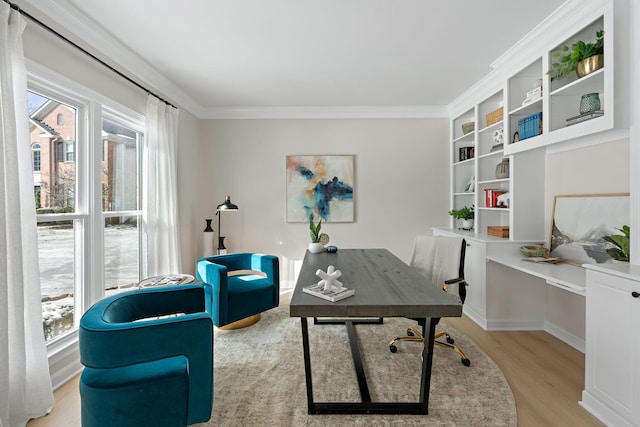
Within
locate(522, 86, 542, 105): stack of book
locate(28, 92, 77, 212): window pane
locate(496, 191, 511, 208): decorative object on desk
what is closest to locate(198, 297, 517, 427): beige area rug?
locate(496, 191, 511, 208): decorative object on desk

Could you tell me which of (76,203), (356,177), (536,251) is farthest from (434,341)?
(76,203)

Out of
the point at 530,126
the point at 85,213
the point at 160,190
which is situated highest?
the point at 530,126

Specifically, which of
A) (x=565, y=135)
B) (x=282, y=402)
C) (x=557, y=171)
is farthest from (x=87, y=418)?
(x=557, y=171)

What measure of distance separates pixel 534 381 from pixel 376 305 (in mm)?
1597

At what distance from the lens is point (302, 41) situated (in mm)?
2643

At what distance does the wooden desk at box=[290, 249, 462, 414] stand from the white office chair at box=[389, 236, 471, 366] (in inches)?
18.0

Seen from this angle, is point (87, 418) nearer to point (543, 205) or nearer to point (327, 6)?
point (327, 6)

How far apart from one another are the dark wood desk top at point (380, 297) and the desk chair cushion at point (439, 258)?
51 cm

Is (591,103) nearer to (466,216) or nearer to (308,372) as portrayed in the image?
(466,216)

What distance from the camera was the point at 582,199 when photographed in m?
2.59

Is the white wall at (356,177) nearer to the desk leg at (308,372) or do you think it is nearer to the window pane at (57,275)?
the window pane at (57,275)

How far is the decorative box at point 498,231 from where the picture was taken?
3269 mm

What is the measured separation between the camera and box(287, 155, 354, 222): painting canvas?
15.0 ft

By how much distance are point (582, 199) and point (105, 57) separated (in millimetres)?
4259
